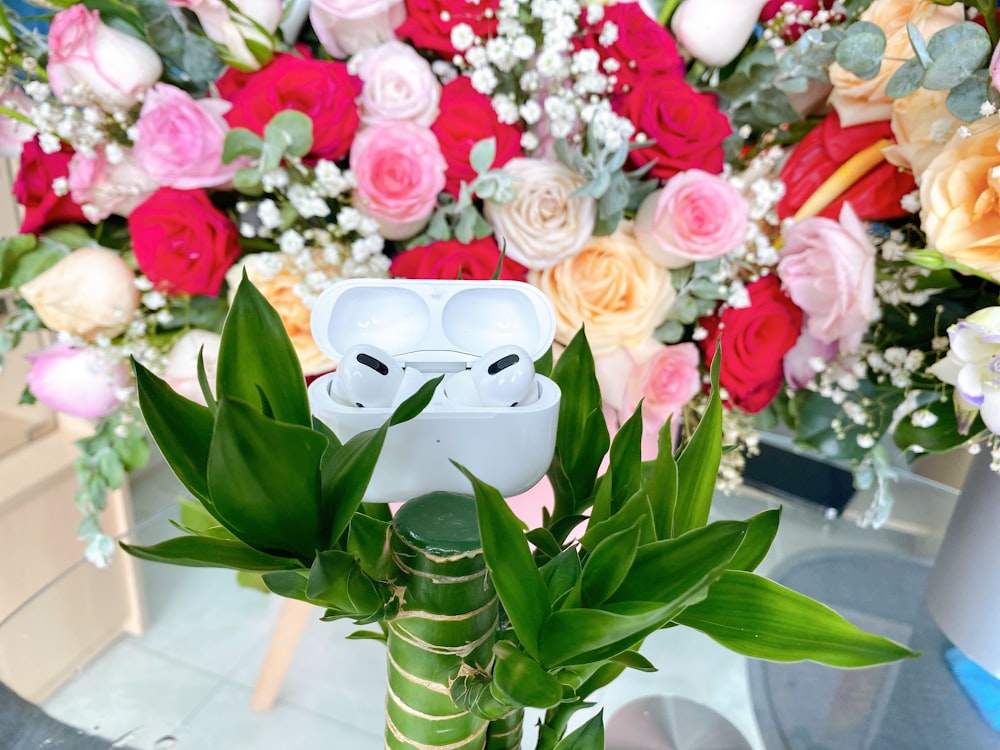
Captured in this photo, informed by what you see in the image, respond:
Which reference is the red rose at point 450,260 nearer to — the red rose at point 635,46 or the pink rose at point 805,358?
the red rose at point 635,46

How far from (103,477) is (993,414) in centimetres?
81

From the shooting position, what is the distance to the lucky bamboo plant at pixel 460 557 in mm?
255

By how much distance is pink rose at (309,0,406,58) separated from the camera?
1.92 feet

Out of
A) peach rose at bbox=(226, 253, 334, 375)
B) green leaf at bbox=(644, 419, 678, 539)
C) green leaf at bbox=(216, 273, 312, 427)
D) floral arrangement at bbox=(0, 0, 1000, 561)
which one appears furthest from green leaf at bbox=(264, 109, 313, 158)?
green leaf at bbox=(644, 419, 678, 539)

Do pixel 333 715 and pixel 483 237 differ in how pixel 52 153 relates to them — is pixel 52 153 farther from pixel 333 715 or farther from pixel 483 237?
pixel 333 715

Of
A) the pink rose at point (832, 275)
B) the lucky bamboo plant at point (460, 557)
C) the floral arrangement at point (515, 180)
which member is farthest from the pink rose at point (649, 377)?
the lucky bamboo plant at point (460, 557)

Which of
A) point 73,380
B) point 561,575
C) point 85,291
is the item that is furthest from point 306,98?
point 561,575

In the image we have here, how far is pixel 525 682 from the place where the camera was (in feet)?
0.89

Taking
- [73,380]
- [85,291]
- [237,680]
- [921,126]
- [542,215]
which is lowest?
[237,680]

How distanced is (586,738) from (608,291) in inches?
15.8

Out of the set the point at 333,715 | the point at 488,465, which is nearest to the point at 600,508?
the point at 488,465

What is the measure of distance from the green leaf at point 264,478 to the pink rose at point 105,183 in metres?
0.46

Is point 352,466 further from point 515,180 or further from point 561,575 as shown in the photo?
point 515,180

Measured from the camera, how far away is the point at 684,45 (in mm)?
660
